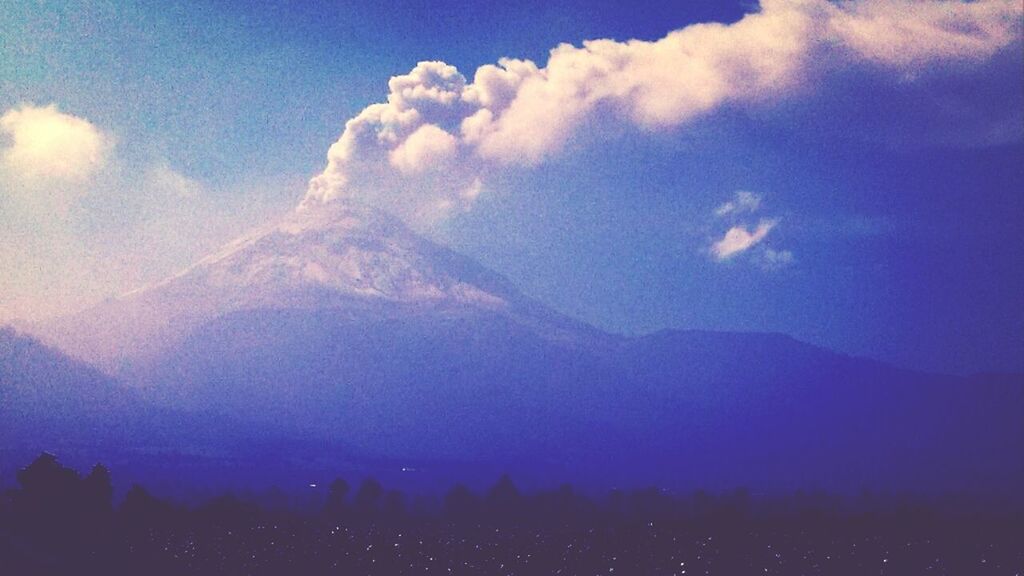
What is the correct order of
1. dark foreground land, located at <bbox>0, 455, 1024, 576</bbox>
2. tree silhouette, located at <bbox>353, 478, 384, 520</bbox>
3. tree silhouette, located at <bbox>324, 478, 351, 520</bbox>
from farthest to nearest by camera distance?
tree silhouette, located at <bbox>324, 478, 351, 520</bbox> → tree silhouette, located at <bbox>353, 478, 384, 520</bbox> → dark foreground land, located at <bbox>0, 455, 1024, 576</bbox>

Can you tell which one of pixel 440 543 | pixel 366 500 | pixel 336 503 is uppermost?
pixel 440 543

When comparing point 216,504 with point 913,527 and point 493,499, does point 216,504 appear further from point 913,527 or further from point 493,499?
point 913,527

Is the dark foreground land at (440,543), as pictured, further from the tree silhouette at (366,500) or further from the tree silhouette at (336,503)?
the tree silhouette at (336,503)

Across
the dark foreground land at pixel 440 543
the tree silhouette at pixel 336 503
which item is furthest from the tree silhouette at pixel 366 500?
the dark foreground land at pixel 440 543

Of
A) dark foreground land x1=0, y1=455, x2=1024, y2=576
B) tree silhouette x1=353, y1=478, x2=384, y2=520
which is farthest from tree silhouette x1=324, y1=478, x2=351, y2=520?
dark foreground land x1=0, y1=455, x2=1024, y2=576

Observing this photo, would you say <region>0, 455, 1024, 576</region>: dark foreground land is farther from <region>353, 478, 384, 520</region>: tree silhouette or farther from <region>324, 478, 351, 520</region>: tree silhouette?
<region>324, 478, 351, 520</region>: tree silhouette

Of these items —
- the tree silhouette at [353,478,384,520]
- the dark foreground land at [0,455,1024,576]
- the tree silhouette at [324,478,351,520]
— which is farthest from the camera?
the tree silhouette at [324,478,351,520]

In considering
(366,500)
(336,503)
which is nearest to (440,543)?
(366,500)

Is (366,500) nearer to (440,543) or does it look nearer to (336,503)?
(336,503)
